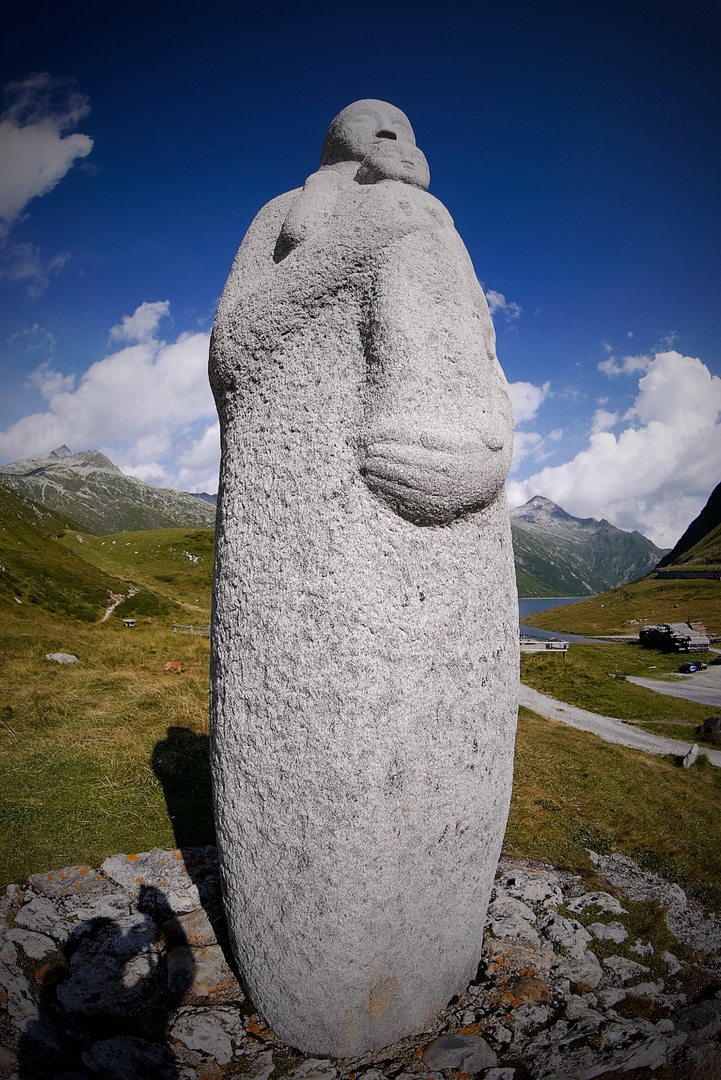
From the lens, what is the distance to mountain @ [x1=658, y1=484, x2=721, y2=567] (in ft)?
348

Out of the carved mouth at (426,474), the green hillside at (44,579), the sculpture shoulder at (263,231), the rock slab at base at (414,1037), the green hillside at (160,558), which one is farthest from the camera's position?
the green hillside at (160,558)

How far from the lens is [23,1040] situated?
256 centimetres

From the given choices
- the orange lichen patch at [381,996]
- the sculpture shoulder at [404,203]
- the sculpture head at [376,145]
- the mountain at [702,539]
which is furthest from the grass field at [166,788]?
the mountain at [702,539]

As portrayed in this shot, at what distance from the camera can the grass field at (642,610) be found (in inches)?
2153

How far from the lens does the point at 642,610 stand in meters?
65.2

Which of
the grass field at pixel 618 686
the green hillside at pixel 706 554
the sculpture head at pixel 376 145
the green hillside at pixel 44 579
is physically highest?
the green hillside at pixel 706 554

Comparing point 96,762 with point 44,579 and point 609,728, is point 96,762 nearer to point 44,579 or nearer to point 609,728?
point 609,728

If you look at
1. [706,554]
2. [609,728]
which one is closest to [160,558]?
[609,728]

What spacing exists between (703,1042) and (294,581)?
3039mm

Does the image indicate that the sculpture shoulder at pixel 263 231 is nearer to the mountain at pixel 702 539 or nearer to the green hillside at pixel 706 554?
the green hillside at pixel 706 554

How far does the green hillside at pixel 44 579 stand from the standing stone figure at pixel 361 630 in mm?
20163

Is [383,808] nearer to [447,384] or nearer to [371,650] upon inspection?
[371,650]

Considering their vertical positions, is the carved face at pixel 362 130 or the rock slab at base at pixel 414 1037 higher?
the carved face at pixel 362 130

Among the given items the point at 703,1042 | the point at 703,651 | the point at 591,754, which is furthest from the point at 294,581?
the point at 703,651
